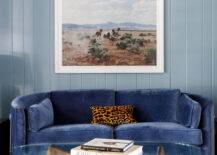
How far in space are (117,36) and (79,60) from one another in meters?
0.52

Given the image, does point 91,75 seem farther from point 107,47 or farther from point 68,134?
point 68,134

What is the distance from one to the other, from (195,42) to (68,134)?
6.12 feet

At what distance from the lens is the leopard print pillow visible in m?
3.95

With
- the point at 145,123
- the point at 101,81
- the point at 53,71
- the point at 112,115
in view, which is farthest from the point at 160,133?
the point at 53,71

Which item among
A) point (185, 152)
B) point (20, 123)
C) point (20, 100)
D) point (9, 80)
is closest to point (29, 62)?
point (9, 80)

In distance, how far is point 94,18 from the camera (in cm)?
450

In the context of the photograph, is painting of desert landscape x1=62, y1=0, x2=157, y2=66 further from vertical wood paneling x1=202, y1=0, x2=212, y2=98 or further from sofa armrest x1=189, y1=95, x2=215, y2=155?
sofa armrest x1=189, y1=95, x2=215, y2=155

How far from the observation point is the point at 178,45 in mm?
4484

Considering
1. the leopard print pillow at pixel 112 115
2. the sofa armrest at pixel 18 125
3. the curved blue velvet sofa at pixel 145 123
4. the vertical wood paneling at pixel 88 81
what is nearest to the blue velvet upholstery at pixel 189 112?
the curved blue velvet sofa at pixel 145 123

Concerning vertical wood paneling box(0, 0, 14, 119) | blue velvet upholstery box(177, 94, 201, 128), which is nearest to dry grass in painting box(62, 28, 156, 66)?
vertical wood paneling box(0, 0, 14, 119)

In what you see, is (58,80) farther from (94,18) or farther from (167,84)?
(167,84)

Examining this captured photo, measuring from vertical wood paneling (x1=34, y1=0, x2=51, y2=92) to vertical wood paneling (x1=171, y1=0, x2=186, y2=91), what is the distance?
144cm

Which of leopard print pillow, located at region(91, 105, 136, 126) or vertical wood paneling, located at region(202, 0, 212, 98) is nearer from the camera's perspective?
leopard print pillow, located at region(91, 105, 136, 126)

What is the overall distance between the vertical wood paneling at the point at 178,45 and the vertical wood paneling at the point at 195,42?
67mm
